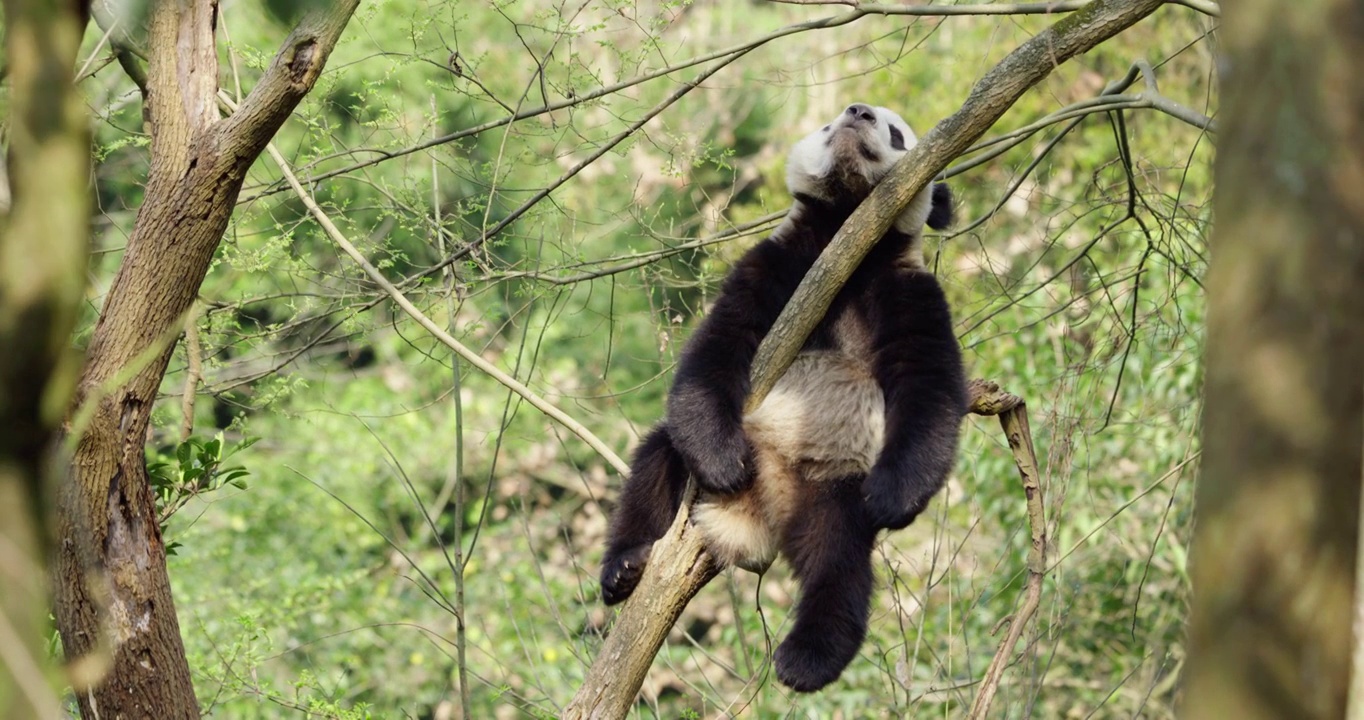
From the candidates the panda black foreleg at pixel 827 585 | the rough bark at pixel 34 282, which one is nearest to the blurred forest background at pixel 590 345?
the panda black foreleg at pixel 827 585

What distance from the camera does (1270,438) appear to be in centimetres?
117

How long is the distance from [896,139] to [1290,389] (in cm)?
393

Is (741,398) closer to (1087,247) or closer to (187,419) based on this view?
(1087,247)

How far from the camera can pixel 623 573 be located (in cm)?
430

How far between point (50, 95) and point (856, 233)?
2587 mm

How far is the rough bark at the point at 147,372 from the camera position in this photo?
284 cm

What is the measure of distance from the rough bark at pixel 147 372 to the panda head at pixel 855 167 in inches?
85.6

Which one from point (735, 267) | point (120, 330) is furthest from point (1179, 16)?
point (120, 330)

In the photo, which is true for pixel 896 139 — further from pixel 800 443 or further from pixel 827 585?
pixel 827 585

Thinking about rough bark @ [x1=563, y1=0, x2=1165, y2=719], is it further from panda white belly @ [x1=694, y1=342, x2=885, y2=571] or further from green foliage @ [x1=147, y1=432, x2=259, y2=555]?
green foliage @ [x1=147, y1=432, x2=259, y2=555]

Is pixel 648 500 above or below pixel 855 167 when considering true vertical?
below

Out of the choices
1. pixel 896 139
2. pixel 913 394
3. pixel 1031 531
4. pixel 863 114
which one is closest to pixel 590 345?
pixel 896 139

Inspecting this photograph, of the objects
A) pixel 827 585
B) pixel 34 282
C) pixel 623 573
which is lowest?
pixel 623 573

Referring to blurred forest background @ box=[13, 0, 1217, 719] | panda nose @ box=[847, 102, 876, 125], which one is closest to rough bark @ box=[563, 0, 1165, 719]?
blurred forest background @ box=[13, 0, 1217, 719]
